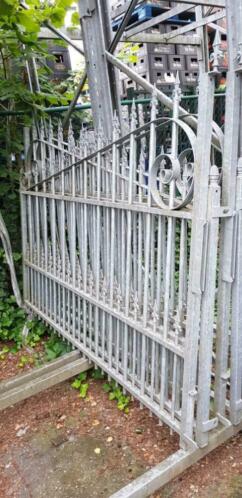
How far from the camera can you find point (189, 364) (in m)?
1.82

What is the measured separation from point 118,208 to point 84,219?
0.46 metres

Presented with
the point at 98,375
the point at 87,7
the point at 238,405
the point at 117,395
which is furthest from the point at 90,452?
the point at 87,7

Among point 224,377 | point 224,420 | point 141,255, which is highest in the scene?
point 141,255

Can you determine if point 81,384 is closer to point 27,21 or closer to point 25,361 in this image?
point 25,361

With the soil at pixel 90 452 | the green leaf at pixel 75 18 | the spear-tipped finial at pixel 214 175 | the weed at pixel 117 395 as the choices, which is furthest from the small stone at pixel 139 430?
the green leaf at pixel 75 18

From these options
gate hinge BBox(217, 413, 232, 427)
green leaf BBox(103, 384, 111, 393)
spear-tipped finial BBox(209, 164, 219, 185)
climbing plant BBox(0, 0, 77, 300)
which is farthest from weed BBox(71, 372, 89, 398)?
spear-tipped finial BBox(209, 164, 219, 185)

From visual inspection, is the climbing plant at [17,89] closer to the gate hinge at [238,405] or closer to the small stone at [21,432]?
the small stone at [21,432]

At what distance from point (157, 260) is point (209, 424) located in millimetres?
863

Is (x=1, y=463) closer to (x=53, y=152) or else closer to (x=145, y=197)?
(x=145, y=197)

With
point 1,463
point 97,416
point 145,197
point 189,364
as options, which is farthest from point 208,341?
point 1,463

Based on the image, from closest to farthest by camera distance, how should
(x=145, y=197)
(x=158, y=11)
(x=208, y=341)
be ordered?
1. (x=208, y=341)
2. (x=145, y=197)
3. (x=158, y=11)

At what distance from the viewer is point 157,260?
206 centimetres

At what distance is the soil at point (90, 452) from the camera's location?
1.99m

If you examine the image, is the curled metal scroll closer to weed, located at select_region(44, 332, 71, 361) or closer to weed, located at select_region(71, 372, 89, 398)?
weed, located at select_region(71, 372, 89, 398)
